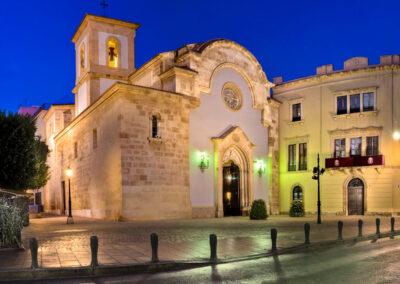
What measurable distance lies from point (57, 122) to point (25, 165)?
56.8 ft

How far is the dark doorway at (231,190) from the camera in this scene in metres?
29.0

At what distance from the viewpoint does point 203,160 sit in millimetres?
26500

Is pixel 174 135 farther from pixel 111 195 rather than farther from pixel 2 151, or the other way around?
pixel 2 151

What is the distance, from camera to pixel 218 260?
408 inches

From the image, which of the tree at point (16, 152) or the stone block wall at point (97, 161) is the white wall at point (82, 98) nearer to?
the stone block wall at point (97, 161)

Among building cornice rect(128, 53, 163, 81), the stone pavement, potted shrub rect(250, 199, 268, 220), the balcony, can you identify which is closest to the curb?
the stone pavement

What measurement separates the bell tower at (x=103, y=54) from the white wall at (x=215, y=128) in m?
8.29

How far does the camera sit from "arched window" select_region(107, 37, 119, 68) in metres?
32.6

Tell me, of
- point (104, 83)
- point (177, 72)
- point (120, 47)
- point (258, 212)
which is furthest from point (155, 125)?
point (120, 47)

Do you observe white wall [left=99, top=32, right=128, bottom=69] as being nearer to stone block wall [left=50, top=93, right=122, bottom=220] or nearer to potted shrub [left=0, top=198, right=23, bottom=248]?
stone block wall [left=50, top=93, right=122, bottom=220]

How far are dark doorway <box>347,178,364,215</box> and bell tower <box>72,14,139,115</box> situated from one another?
1917cm

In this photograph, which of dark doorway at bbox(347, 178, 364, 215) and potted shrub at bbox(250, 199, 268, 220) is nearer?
potted shrub at bbox(250, 199, 268, 220)

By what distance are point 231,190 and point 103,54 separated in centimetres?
1437

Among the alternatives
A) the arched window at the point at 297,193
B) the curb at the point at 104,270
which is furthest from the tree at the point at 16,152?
the arched window at the point at 297,193
